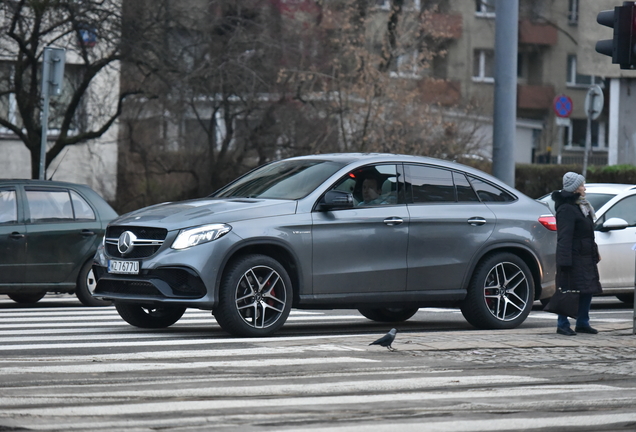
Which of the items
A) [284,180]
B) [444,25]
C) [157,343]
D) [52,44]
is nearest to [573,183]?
[284,180]

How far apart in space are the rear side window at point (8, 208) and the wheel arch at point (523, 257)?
5.80 m

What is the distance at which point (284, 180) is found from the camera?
11281 mm

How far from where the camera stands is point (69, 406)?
22.1 ft

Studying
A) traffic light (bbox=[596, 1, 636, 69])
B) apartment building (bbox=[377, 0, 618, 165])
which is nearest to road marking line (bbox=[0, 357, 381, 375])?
traffic light (bbox=[596, 1, 636, 69])

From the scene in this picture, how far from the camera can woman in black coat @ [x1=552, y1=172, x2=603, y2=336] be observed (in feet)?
36.5

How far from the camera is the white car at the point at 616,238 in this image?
15141 millimetres

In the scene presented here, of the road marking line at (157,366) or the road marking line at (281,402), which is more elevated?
the road marking line at (281,402)

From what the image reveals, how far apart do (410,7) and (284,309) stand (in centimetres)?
2232

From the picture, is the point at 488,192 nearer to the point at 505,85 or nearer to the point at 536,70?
the point at 505,85

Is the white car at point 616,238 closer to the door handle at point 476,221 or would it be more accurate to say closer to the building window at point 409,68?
the door handle at point 476,221

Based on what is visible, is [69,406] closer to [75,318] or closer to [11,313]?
[75,318]

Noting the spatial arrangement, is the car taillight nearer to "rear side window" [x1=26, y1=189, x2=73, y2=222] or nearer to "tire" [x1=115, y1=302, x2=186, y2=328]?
"tire" [x1=115, y1=302, x2=186, y2=328]

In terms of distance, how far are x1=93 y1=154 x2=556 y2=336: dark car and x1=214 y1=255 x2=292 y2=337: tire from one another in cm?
1

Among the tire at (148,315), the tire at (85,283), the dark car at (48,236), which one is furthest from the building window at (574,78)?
the tire at (148,315)
